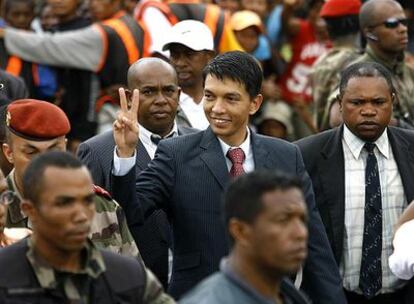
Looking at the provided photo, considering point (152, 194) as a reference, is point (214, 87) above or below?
above

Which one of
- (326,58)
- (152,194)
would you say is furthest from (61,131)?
(326,58)

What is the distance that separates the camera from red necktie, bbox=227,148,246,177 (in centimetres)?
747

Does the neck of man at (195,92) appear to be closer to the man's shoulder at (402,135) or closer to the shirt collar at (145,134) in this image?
the shirt collar at (145,134)

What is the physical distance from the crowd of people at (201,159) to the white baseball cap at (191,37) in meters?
0.01

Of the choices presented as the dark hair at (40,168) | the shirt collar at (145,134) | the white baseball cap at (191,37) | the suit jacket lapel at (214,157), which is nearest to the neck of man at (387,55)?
the white baseball cap at (191,37)

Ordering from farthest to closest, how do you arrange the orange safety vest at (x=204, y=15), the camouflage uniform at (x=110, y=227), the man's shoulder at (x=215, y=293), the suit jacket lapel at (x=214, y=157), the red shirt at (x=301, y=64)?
the red shirt at (x=301, y=64), the orange safety vest at (x=204, y=15), the suit jacket lapel at (x=214, y=157), the camouflage uniform at (x=110, y=227), the man's shoulder at (x=215, y=293)

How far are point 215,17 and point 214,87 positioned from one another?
475 cm

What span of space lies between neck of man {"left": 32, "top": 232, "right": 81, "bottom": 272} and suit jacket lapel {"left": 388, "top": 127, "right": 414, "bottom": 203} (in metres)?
3.09

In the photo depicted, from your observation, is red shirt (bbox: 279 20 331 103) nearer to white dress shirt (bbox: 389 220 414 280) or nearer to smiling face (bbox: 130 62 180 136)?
smiling face (bbox: 130 62 180 136)

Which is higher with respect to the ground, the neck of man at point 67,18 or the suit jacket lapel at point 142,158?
the neck of man at point 67,18

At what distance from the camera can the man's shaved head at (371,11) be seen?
35.1ft

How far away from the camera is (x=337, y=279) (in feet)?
24.8

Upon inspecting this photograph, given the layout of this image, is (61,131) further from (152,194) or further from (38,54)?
(38,54)

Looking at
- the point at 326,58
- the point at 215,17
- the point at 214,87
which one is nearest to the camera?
the point at 214,87
